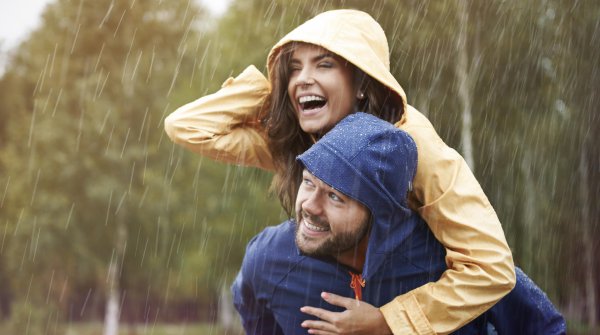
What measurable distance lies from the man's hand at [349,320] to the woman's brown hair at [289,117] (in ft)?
2.14

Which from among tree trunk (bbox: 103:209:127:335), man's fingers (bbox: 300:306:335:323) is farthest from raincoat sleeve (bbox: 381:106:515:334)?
tree trunk (bbox: 103:209:127:335)

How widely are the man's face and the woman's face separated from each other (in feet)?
1.74

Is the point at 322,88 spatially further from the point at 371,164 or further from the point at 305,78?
the point at 371,164

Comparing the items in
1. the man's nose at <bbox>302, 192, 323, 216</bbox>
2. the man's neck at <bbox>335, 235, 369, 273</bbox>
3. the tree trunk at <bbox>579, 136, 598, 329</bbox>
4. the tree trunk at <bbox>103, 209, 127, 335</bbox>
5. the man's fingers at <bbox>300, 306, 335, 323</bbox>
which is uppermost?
the man's nose at <bbox>302, 192, 323, 216</bbox>

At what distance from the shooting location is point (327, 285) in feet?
12.6

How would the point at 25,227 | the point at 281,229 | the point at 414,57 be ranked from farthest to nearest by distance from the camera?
the point at 25,227, the point at 414,57, the point at 281,229

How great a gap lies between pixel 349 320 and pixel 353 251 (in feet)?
1.07

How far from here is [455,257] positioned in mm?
3383

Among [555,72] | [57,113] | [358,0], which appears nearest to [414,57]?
[358,0]

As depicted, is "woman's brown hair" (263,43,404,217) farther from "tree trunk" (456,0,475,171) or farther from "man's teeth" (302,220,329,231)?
"tree trunk" (456,0,475,171)

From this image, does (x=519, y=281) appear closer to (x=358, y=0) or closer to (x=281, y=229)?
(x=281, y=229)

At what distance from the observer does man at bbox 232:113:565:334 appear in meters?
3.18

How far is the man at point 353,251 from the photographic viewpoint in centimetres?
318

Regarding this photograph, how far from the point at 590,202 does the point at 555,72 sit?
3.06 m
